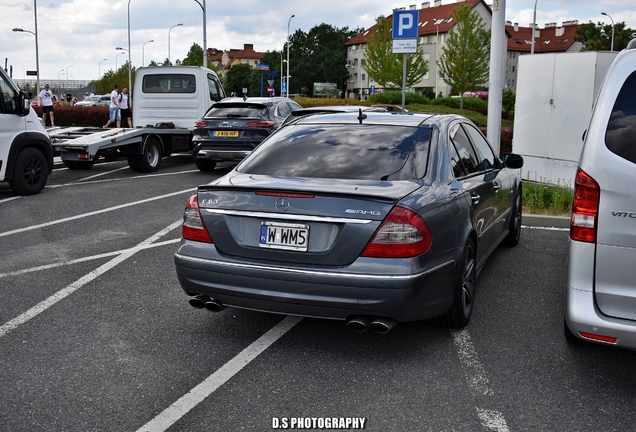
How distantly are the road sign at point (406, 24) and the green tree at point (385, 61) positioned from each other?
5472cm

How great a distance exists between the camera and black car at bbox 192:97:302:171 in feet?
46.5

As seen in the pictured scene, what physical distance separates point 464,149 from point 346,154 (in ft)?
3.85

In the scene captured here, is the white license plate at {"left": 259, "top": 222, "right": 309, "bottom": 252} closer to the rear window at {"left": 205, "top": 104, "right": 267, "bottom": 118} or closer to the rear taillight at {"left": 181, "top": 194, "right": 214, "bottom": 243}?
the rear taillight at {"left": 181, "top": 194, "right": 214, "bottom": 243}

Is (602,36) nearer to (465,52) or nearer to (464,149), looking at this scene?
(465,52)

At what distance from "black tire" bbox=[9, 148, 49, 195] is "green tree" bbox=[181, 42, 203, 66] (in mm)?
78506

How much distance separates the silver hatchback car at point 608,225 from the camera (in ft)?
11.9

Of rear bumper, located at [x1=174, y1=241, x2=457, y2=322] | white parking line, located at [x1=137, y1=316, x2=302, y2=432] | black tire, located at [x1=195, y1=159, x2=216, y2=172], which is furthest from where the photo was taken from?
black tire, located at [x1=195, y1=159, x2=216, y2=172]

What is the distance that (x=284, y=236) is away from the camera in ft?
13.7

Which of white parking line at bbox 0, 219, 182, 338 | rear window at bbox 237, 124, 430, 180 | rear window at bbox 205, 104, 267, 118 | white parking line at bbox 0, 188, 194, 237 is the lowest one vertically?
white parking line at bbox 0, 219, 182, 338

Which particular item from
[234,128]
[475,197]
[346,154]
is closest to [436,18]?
[234,128]

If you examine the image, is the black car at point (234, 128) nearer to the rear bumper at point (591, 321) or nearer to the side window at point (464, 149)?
the side window at point (464, 149)

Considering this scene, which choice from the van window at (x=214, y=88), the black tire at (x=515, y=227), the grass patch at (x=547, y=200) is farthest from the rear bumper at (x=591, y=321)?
the van window at (x=214, y=88)

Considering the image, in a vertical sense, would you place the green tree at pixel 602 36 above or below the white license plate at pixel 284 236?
above

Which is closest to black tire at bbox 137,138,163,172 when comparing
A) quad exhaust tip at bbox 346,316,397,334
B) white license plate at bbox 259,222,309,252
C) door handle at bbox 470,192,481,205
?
door handle at bbox 470,192,481,205
